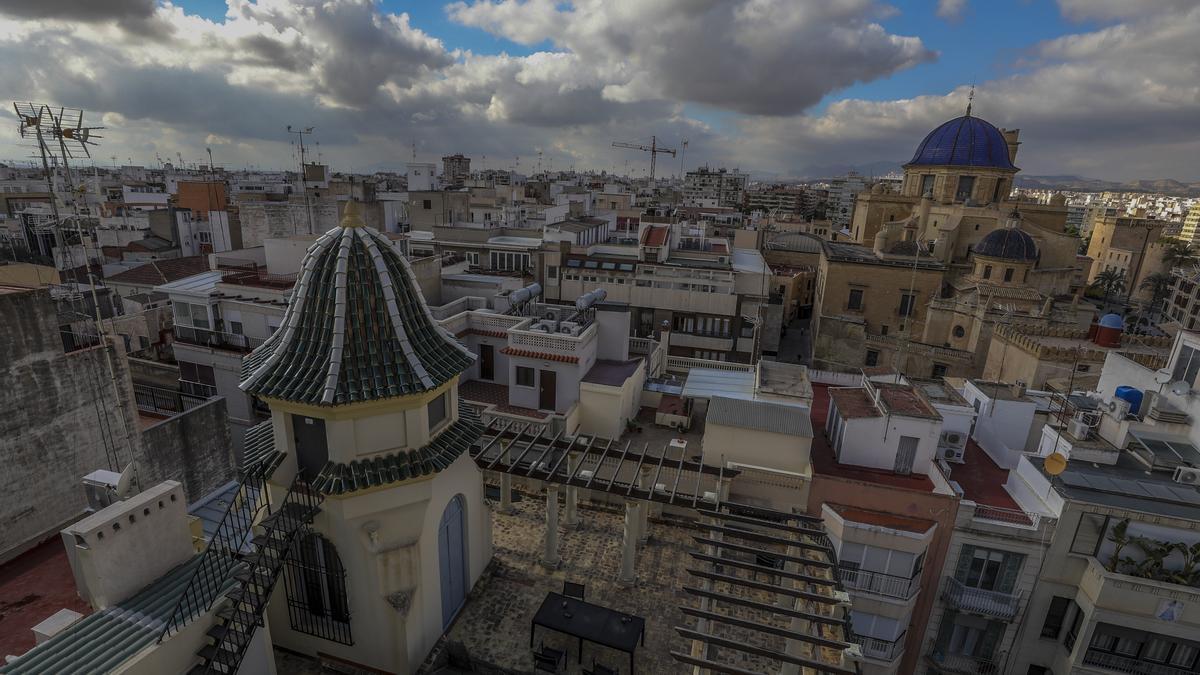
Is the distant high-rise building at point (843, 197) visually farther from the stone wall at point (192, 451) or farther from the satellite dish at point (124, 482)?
the satellite dish at point (124, 482)

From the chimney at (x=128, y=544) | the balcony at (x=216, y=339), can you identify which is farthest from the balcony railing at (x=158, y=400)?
the chimney at (x=128, y=544)

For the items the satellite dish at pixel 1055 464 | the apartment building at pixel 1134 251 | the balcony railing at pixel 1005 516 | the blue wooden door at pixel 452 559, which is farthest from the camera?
the apartment building at pixel 1134 251

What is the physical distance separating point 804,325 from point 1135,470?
50538 millimetres

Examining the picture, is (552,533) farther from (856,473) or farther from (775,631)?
(856,473)

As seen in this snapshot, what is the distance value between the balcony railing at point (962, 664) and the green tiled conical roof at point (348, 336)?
23086mm

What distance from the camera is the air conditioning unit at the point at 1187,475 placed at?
2034 centimetres

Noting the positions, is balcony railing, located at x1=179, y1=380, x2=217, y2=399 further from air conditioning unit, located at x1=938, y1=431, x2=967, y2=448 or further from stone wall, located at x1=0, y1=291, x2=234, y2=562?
air conditioning unit, located at x1=938, y1=431, x2=967, y2=448

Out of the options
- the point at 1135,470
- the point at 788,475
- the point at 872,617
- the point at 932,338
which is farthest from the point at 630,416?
the point at 932,338

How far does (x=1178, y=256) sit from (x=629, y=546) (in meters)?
120

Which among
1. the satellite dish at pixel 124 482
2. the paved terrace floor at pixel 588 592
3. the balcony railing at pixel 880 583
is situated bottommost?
the balcony railing at pixel 880 583

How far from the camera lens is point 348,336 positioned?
12.0m

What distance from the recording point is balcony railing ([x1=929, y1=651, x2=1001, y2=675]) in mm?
22188

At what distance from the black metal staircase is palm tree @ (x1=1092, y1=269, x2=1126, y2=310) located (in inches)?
4385

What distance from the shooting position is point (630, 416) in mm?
29250
